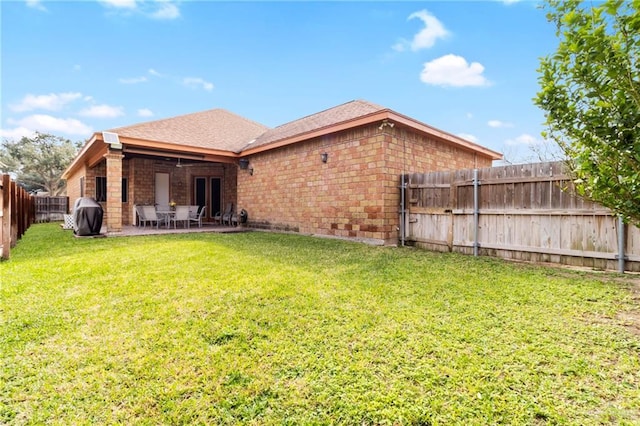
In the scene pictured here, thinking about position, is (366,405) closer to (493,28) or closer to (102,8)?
(493,28)

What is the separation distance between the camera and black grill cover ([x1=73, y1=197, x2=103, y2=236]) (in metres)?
8.59

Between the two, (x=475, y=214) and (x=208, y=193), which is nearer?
(x=475, y=214)

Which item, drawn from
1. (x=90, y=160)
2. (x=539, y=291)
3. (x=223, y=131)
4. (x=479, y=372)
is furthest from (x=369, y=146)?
(x=90, y=160)

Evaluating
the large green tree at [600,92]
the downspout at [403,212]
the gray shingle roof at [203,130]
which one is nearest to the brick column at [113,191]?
the gray shingle roof at [203,130]

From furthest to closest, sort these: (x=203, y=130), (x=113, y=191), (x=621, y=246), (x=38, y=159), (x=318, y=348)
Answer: (x=38, y=159) < (x=203, y=130) < (x=113, y=191) < (x=621, y=246) < (x=318, y=348)

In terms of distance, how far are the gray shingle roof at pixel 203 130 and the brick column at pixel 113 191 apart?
930mm

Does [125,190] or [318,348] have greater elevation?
[125,190]

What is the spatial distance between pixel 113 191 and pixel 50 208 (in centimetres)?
1254

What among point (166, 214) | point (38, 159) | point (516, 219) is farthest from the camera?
point (38, 159)

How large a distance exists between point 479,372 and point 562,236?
414 centimetres

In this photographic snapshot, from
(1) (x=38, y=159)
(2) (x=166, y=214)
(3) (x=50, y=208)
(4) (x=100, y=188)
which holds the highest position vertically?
(1) (x=38, y=159)

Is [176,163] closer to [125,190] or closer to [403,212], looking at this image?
[125,190]

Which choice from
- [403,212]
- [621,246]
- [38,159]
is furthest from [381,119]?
[38,159]

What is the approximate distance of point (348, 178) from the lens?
774 centimetres
